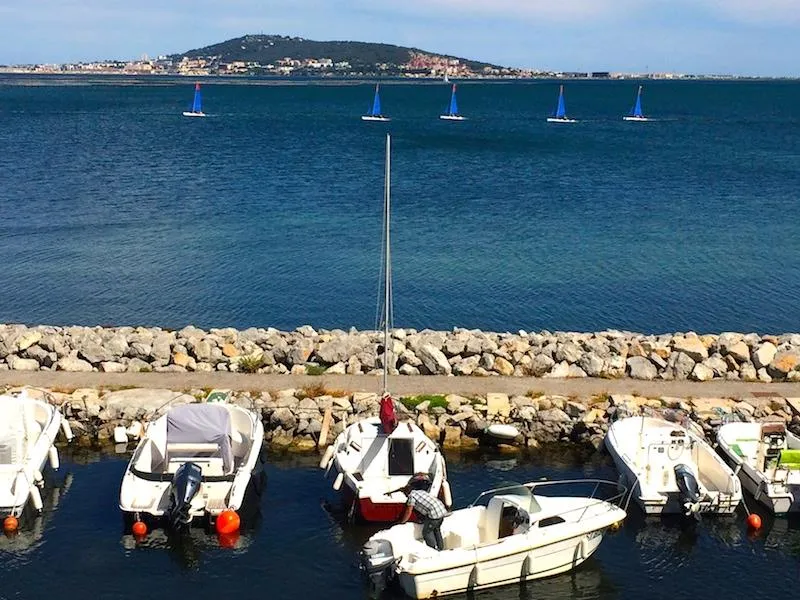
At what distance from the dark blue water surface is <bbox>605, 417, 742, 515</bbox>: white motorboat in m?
13.4

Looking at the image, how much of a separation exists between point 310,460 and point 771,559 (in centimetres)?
1048

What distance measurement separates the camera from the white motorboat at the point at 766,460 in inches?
824

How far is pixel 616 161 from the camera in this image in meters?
91.5

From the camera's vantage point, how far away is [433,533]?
61.3 ft

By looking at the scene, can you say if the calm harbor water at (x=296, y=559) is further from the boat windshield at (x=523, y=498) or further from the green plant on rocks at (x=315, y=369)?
the green plant on rocks at (x=315, y=369)

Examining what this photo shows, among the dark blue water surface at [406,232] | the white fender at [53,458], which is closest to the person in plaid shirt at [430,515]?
the white fender at [53,458]

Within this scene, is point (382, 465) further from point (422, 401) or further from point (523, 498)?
point (422, 401)

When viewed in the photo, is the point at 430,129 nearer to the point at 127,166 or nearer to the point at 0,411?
the point at 127,166

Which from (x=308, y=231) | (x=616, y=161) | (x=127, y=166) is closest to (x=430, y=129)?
(x=616, y=161)

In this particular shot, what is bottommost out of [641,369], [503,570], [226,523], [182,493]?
[503,570]

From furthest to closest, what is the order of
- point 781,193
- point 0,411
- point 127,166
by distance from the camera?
point 127,166
point 781,193
point 0,411

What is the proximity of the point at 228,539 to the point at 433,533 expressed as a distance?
4289mm

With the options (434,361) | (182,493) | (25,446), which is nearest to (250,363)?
(434,361)

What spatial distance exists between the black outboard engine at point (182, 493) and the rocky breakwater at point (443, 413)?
4055 millimetres
